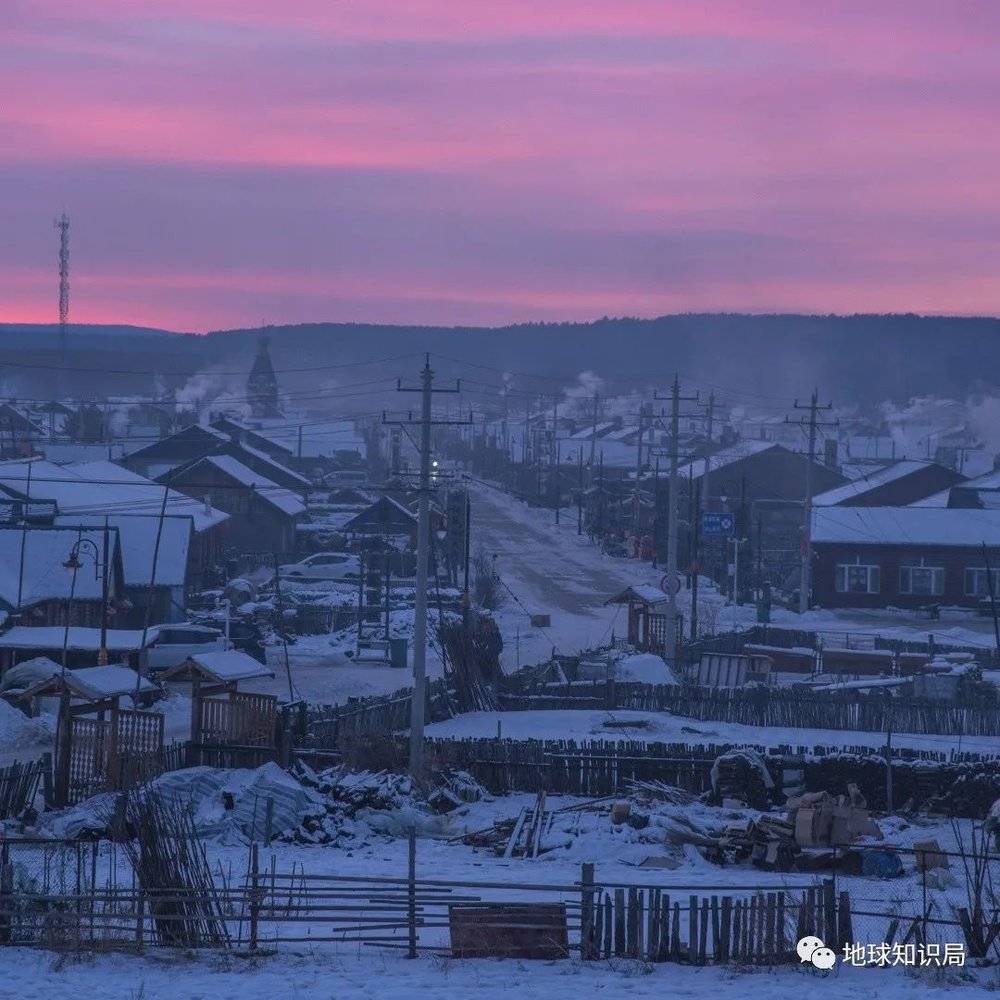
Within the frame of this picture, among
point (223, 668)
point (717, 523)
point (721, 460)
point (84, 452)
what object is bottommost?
point (223, 668)

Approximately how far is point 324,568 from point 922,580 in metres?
15.9

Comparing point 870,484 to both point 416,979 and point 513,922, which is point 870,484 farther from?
point 416,979

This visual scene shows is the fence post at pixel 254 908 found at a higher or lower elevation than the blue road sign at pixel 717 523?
lower

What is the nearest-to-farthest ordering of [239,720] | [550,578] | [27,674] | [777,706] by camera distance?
1. [239,720]
2. [777,706]
3. [27,674]
4. [550,578]

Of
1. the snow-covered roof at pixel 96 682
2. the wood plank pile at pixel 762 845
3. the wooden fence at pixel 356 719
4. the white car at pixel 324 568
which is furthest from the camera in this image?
the white car at pixel 324 568

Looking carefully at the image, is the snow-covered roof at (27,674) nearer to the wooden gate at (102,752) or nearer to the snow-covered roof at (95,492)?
the wooden gate at (102,752)

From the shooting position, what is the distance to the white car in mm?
39094

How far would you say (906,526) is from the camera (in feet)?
119

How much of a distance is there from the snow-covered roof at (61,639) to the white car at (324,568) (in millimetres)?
14461

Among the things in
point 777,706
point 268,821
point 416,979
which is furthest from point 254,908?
point 777,706

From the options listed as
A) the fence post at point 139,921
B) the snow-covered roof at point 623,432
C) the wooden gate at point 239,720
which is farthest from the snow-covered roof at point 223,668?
the snow-covered roof at point 623,432

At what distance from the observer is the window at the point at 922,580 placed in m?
35.5

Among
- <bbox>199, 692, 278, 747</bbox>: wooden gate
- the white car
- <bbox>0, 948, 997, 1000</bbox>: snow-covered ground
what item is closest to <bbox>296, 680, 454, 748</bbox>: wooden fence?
<bbox>199, 692, 278, 747</bbox>: wooden gate

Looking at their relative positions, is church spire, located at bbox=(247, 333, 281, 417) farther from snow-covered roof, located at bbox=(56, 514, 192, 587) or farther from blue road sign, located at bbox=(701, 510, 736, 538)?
snow-covered roof, located at bbox=(56, 514, 192, 587)
